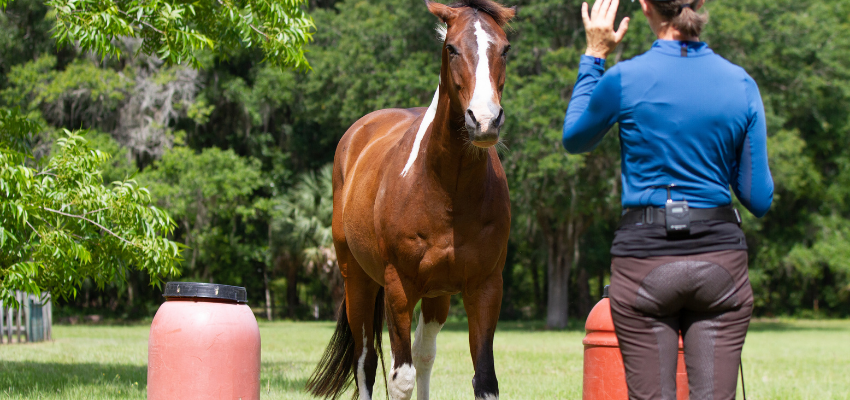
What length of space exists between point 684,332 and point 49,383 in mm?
7014

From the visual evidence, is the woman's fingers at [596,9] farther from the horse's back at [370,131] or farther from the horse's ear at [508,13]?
the horse's back at [370,131]

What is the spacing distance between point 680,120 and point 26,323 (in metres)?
15.0

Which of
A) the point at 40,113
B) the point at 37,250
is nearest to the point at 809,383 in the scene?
the point at 37,250

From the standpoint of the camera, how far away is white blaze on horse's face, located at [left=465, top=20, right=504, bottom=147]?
3.43 meters

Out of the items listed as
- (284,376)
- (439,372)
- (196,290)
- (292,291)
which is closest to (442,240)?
(196,290)

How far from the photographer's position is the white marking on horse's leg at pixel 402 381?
4672mm

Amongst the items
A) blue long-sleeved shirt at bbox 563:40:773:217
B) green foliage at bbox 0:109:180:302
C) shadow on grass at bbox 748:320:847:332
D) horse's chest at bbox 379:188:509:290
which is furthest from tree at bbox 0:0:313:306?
shadow on grass at bbox 748:320:847:332

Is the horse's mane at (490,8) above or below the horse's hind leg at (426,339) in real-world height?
above

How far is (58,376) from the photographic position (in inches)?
323

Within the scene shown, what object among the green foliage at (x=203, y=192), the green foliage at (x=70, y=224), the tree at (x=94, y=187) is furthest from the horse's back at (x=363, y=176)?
the green foliage at (x=203, y=192)

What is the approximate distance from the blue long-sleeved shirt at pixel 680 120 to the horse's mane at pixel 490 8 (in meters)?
1.85

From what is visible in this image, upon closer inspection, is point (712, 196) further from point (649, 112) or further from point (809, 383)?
point (809, 383)

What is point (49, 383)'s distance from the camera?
297 inches

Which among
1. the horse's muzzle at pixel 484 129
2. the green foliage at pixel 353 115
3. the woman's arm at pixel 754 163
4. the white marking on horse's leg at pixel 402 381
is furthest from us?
the green foliage at pixel 353 115
